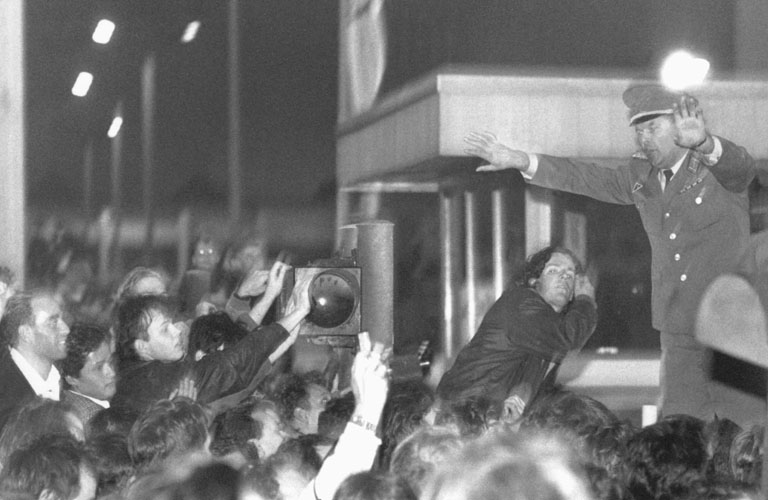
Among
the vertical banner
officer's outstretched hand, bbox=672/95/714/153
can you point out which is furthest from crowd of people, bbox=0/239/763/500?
the vertical banner

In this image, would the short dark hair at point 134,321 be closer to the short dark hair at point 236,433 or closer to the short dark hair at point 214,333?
the short dark hair at point 214,333

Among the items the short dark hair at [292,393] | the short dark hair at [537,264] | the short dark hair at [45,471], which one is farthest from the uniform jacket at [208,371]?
the short dark hair at [537,264]

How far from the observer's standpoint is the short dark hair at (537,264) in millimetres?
4059

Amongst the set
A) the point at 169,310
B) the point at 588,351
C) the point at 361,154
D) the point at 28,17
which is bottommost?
the point at 588,351

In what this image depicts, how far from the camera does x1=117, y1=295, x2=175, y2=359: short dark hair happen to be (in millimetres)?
3354

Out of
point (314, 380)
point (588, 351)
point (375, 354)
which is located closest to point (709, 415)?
point (314, 380)

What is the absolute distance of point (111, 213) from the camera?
6.70 metres

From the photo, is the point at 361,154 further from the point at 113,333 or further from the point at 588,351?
the point at 113,333

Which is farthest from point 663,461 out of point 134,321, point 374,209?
point 374,209

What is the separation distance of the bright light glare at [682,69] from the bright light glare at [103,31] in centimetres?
279

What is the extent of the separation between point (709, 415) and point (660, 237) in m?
0.50

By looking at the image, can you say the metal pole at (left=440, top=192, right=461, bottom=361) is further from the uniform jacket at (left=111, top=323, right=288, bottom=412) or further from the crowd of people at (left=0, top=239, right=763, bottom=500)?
the uniform jacket at (left=111, top=323, right=288, bottom=412)

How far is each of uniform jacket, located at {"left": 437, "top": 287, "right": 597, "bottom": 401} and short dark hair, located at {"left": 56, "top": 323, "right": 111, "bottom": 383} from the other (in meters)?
1.04

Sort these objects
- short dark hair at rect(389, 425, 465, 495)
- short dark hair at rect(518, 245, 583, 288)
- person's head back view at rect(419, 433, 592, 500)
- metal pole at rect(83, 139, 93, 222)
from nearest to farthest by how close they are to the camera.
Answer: person's head back view at rect(419, 433, 592, 500)
short dark hair at rect(389, 425, 465, 495)
short dark hair at rect(518, 245, 583, 288)
metal pole at rect(83, 139, 93, 222)
